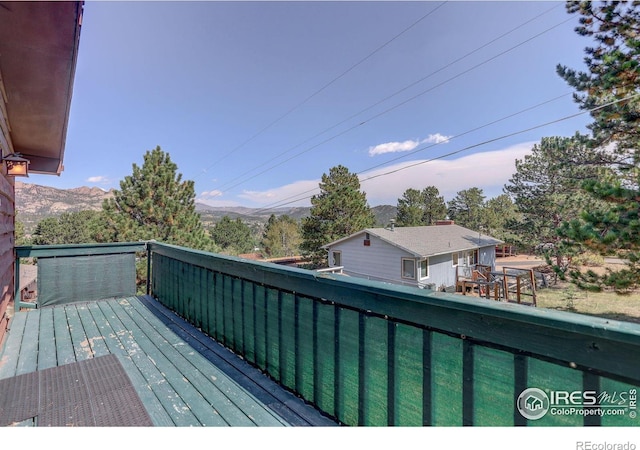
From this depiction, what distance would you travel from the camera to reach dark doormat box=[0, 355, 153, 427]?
57.4 inches

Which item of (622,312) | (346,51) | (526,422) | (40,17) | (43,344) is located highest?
(346,51)

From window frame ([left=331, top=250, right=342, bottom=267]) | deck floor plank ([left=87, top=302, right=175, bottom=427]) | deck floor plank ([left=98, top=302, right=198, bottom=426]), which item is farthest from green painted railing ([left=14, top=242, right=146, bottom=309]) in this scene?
window frame ([left=331, top=250, right=342, bottom=267])

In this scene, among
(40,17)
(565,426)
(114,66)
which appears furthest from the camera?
(114,66)

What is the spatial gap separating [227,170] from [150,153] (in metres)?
25.8

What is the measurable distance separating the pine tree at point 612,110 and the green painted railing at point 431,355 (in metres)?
7.15

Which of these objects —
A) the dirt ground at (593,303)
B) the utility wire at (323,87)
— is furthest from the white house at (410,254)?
the utility wire at (323,87)

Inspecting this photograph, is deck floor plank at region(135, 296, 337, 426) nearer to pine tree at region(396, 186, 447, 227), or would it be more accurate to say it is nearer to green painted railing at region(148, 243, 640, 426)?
green painted railing at region(148, 243, 640, 426)

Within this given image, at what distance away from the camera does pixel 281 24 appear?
10.9 meters

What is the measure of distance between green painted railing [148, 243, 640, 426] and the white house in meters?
11.3

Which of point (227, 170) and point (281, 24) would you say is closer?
point (281, 24)

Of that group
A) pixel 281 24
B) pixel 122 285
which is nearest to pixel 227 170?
pixel 281 24

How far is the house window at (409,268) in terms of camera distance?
42.7 ft

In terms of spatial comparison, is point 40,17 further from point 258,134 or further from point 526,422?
point 258,134

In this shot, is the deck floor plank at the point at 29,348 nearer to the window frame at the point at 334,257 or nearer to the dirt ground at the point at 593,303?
the window frame at the point at 334,257
